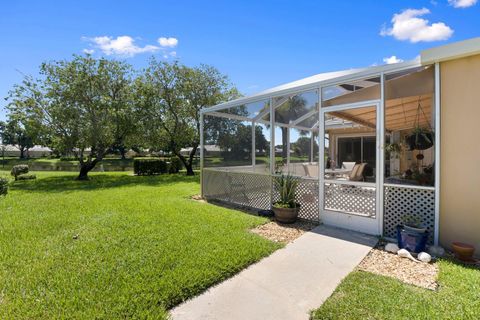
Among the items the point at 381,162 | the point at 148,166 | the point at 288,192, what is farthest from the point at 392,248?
the point at 148,166

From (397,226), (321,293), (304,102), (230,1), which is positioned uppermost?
(230,1)

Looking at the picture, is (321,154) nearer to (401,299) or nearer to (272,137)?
(272,137)

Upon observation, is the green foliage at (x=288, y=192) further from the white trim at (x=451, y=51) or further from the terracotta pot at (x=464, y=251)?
the white trim at (x=451, y=51)

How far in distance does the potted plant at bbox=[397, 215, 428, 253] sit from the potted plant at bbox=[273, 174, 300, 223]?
218cm

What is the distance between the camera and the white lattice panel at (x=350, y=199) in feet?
16.8

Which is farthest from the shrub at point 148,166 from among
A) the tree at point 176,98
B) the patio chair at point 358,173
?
the patio chair at point 358,173

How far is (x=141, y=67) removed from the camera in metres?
16.1

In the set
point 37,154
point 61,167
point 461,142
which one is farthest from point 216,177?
point 37,154

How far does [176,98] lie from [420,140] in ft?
46.9

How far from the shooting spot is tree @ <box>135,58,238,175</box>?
16.0m

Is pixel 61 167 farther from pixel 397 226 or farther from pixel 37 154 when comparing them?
pixel 37 154

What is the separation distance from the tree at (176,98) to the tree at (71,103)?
2.21 metres

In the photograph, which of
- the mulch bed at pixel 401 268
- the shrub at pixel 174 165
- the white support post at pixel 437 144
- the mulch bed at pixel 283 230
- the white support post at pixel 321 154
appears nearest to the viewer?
the mulch bed at pixel 401 268

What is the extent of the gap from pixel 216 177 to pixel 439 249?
6373 mm
